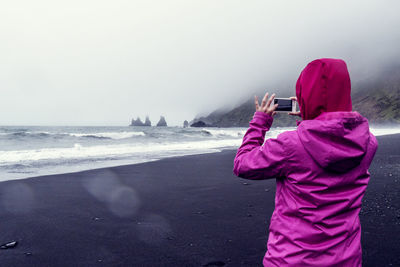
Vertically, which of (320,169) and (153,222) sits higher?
(320,169)

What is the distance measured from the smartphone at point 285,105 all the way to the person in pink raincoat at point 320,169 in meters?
0.26

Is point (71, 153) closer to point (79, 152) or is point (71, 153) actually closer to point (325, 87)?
point (79, 152)

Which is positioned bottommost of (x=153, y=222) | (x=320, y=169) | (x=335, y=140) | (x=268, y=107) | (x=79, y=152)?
(x=79, y=152)

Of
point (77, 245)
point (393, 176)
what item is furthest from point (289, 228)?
point (393, 176)

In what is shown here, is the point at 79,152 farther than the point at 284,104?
Yes

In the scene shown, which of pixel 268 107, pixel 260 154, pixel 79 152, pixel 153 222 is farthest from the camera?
pixel 79 152

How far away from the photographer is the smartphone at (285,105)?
1.86m

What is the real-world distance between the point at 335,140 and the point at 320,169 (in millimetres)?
158

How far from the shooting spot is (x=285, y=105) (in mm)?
1869

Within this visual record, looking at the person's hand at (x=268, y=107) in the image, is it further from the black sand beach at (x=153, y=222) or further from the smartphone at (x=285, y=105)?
the black sand beach at (x=153, y=222)

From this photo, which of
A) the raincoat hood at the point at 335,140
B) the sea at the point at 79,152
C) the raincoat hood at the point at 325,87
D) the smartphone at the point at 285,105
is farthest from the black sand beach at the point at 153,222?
the sea at the point at 79,152

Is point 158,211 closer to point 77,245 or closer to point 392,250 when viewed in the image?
point 77,245

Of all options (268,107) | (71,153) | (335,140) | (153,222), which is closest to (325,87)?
(335,140)

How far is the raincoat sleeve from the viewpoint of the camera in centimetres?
152
